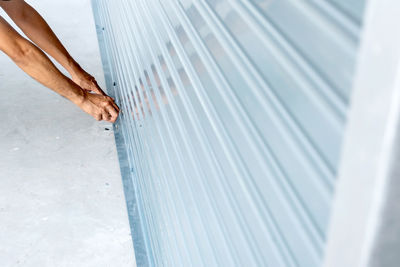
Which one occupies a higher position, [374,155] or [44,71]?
[374,155]

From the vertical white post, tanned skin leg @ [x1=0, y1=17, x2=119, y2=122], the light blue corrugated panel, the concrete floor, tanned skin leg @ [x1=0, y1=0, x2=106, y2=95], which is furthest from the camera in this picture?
tanned skin leg @ [x1=0, y1=0, x2=106, y2=95]

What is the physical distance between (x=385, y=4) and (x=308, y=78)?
0.68 feet

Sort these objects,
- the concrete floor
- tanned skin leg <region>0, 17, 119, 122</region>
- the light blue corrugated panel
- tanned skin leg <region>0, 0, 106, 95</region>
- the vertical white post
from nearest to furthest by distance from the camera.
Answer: the vertical white post, the light blue corrugated panel, the concrete floor, tanned skin leg <region>0, 17, 119, 122</region>, tanned skin leg <region>0, 0, 106, 95</region>

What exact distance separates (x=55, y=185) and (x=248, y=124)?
186 cm

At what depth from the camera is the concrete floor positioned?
6.68 ft

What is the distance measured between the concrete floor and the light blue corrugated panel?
1.94ft

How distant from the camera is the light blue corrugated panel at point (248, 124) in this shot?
1.74 feet

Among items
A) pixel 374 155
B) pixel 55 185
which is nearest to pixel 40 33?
pixel 55 185

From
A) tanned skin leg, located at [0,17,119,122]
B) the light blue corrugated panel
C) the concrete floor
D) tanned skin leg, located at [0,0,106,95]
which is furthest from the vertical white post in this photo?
tanned skin leg, located at [0,0,106,95]

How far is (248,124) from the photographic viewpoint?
29.6 inches

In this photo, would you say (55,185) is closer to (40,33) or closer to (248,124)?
(40,33)

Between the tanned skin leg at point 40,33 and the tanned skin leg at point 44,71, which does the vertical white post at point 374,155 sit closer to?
the tanned skin leg at point 44,71

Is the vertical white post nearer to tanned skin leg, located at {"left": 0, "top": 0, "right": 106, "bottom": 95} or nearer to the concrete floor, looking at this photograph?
the concrete floor

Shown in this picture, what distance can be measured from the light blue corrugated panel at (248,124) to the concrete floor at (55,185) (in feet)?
1.94
